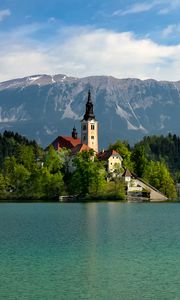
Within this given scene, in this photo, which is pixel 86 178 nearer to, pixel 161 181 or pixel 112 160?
pixel 112 160

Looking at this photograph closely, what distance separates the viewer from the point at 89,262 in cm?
3925

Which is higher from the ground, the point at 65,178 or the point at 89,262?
the point at 65,178

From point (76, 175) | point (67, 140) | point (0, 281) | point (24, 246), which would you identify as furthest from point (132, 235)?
point (67, 140)

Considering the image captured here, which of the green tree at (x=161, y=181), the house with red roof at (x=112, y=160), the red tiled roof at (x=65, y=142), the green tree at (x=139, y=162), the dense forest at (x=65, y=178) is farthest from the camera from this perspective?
the red tiled roof at (x=65, y=142)

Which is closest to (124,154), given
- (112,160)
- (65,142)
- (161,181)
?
(112,160)

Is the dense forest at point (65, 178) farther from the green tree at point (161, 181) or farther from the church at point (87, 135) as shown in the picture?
the church at point (87, 135)

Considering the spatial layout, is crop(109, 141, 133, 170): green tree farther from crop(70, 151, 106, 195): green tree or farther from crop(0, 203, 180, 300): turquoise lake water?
crop(0, 203, 180, 300): turquoise lake water

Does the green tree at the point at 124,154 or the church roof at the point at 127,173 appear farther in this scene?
the green tree at the point at 124,154

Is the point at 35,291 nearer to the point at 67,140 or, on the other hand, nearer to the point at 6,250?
the point at 6,250

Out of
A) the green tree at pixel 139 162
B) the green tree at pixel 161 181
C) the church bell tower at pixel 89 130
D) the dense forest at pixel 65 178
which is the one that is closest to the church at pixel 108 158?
the church bell tower at pixel 89 130

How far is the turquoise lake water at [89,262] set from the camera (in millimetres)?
30859

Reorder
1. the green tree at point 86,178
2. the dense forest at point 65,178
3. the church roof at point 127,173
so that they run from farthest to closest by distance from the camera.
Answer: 1. the church roof at point 127,173
2. the dense forest at point 65,178
3. the green tree at point 86,178

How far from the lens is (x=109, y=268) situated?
3694 cm

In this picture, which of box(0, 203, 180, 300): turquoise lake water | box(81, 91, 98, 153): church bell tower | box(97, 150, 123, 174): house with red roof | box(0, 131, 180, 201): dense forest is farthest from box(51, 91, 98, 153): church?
box(0, 203, 180, 300): turquoise lake water
